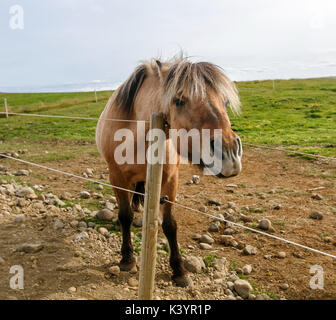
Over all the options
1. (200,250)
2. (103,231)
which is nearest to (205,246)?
(200,250)

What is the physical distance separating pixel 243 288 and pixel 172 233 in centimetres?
97

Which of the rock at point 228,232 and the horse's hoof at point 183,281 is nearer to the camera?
the horse's hoof at point 183,281

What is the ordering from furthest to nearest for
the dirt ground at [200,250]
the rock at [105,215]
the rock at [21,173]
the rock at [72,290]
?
the rock at [21,173]
the rock at [105,215]
the dirt ground at [200,250]
the rock at [72,290]

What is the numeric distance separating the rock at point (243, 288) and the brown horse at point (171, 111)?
54 cm

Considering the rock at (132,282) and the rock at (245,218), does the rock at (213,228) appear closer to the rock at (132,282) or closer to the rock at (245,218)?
the rock at (245,218)

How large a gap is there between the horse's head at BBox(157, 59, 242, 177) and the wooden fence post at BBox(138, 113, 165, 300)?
0.68 ft

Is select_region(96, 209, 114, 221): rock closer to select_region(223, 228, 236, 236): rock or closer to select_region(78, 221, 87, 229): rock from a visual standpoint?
select_region(78, 221, 87, 229): rock

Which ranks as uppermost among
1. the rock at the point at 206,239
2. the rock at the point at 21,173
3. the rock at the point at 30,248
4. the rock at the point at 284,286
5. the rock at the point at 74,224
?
the rock at the point at 21,173

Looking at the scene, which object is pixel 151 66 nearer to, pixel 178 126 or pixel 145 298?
pixel 178 126

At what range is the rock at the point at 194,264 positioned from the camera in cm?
357

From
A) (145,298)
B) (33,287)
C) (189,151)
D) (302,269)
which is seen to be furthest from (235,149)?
(33,287)

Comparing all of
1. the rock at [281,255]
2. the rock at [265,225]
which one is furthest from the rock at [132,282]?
the rock at [265,225]

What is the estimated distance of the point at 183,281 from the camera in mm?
3322

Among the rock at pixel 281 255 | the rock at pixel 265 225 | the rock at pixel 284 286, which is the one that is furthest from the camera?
the rock at pixel 265 225
